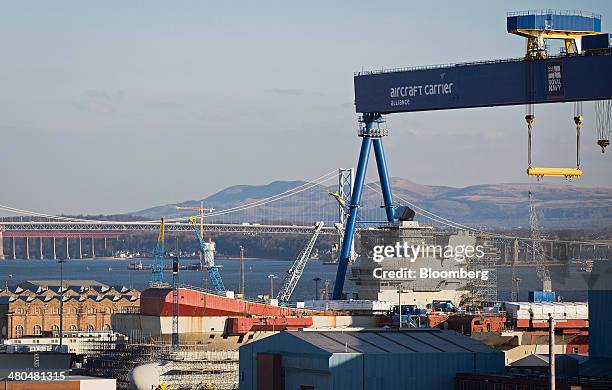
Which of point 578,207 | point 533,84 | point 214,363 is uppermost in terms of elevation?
point 533,84

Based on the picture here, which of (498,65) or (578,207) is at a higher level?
(498,65)

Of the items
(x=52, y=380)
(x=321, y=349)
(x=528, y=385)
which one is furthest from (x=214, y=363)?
(x=528, y=385)

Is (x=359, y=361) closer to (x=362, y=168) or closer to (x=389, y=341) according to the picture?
(x=389, y=341)

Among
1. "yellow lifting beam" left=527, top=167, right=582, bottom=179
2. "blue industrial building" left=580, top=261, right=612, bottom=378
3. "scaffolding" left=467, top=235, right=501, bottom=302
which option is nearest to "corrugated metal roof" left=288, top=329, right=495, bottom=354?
"blue industrial building" left=580, top=261, right=612, bottom=378

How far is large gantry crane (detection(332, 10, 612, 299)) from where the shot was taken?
80312mm

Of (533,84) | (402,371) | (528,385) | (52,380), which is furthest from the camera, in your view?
(533,84)

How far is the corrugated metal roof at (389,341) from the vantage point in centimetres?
6525

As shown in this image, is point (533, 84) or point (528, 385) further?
point (533, 84)

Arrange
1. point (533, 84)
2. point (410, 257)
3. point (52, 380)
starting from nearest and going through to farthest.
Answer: point (52, 380) → point (533, 84) → point (410, 257)

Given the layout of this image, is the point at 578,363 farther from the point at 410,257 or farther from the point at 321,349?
the point at 410,257

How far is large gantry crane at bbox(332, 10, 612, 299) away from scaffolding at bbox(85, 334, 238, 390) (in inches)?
473

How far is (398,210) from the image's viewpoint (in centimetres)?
10188

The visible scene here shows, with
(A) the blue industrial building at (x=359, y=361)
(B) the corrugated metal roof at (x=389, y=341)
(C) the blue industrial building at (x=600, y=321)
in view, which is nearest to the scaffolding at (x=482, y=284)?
(B) the corrugated metal roof at (x=389, y=341)

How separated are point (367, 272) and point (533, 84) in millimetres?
20890
